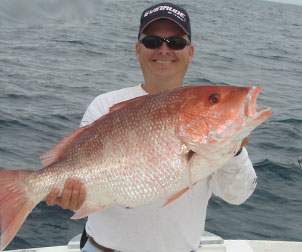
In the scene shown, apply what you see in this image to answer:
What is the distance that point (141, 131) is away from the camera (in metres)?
2.64

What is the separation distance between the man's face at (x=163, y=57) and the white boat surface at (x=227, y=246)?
5.15 feet

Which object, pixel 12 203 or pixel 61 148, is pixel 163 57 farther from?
pixel 12 203

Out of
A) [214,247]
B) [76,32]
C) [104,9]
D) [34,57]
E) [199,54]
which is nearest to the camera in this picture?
[214,247]

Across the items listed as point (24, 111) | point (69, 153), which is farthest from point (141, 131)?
point (24, 111)

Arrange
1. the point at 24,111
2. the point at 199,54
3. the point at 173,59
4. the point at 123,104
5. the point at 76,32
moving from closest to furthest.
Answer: the point at 123,104 < the point at 173,59 < the point at 24,111 < the point at 199,54 < the point at 76,32

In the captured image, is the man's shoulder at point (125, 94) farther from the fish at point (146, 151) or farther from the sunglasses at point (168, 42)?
the fish at point (146, 151)

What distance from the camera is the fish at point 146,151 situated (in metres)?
2.49

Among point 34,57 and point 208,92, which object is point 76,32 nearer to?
point 34,57

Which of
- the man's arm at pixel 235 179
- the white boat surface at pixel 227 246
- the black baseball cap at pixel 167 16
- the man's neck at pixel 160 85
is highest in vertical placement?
the black baseball cap at pixel 167 16

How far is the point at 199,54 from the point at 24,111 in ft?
40.5

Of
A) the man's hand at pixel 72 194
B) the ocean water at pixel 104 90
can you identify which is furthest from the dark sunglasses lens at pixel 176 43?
the ocean water at pixel 104 90

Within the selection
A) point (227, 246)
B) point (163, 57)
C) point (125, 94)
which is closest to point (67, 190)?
point (125, 94)

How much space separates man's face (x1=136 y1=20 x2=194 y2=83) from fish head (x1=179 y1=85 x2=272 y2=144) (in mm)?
662

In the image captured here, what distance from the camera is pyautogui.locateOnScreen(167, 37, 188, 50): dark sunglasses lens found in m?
3.23
